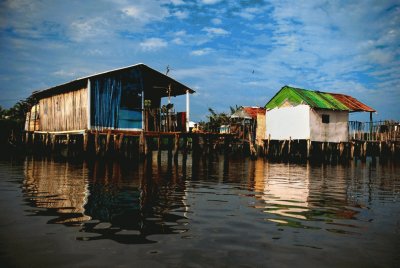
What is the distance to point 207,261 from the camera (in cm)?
317

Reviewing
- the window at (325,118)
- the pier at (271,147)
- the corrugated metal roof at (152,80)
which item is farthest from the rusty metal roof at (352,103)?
the corrugated metal roof at (152,80)

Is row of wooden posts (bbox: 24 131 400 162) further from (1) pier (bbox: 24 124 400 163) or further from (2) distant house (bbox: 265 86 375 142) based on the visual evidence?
(2) distant house (bbox: 265 86 375 142)

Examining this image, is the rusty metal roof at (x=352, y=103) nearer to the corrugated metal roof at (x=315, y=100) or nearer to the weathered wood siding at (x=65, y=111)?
the corrugated metal roof at (x=315, y=100)

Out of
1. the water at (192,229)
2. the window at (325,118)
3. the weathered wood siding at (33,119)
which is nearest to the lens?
the water at (192,229)

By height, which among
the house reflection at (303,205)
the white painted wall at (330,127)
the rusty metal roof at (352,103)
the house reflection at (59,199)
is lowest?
the house reflection at (303,205)

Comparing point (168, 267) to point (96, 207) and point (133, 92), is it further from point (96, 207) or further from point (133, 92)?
point (133, 92)

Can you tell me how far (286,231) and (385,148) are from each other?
3272 centimetres

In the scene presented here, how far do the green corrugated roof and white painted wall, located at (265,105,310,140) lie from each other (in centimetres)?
53

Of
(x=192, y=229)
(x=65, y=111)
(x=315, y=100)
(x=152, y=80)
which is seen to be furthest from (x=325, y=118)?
(x=192, y=229)

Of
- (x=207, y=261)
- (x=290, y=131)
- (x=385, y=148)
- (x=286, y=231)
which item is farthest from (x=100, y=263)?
(x=385, y=148)

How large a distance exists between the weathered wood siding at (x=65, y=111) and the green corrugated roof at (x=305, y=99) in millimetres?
17329

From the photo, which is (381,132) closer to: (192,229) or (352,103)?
(352,103)

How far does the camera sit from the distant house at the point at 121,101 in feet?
62.9

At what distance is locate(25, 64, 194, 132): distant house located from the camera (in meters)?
19.2
